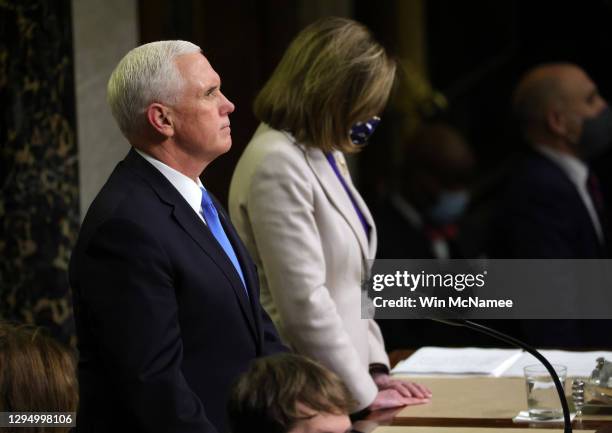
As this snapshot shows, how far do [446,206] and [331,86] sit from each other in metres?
3.01

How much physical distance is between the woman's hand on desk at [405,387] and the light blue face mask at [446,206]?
2.71 metres

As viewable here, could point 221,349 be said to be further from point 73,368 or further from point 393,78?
point 393,78

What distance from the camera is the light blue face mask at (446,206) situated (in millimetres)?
6141

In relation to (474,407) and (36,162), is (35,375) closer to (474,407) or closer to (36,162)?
(474,407)

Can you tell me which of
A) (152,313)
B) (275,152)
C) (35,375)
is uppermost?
(275,152)

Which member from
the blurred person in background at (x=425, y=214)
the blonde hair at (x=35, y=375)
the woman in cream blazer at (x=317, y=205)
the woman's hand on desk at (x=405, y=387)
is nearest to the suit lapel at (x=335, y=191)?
the woman in cream blazer at (x=317, y=205)

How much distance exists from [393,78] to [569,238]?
4.44ft

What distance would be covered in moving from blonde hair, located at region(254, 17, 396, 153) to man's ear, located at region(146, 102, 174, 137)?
661mm

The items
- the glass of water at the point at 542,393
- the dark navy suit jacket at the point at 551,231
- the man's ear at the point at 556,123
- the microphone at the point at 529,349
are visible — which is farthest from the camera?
the man's ear at the point at 556,123

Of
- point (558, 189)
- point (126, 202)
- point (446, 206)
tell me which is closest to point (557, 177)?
point (558, 189)

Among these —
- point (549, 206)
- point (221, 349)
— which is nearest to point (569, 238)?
point (549, 206)

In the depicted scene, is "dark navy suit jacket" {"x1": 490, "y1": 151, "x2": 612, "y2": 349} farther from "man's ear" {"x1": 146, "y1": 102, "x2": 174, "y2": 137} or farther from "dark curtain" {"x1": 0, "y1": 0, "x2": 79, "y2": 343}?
"man's ear" {"x1": 146, "y1": 102, "x2": 174, "y2": 137}

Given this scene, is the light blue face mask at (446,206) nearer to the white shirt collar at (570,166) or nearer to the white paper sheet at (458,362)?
the white shirt collar at (570,166)

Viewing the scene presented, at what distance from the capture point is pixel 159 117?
2730mm
